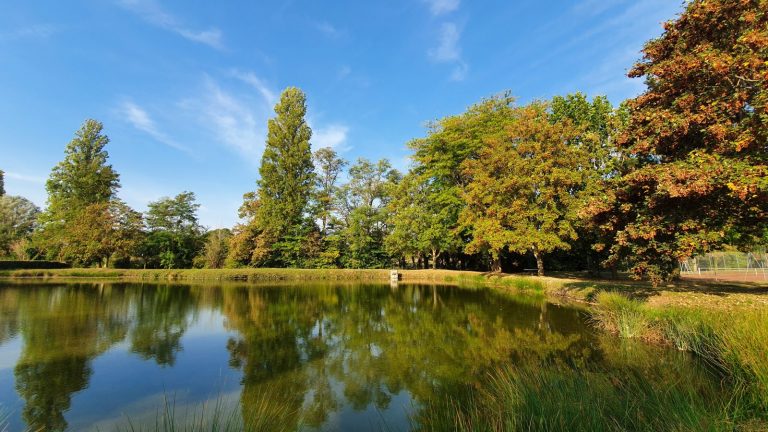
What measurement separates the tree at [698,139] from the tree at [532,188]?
10.7 m

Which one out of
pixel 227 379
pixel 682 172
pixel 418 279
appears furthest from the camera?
pixel 418 279

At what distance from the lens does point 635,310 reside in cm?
1067

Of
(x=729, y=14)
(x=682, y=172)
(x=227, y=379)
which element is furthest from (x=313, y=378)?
(x=729, y=14)

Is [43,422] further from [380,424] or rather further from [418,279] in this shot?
[418,279]

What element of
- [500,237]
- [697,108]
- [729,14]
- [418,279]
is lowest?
[418,279]

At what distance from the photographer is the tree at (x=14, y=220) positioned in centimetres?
4756

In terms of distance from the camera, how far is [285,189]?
144ft

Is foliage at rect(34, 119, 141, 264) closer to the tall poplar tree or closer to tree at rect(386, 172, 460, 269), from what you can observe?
the tall poplar tree

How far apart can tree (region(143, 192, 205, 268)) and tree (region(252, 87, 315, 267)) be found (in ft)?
40.2

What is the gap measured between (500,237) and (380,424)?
21466 mm

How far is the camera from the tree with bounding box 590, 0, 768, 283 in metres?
9.15

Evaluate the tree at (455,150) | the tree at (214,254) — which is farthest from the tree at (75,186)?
the tree at (455,150)

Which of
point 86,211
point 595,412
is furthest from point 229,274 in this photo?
point 595,412

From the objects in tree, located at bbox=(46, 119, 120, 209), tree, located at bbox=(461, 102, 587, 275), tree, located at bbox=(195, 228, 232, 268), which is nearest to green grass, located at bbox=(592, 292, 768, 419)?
tree, located at bbox=(461, 102, 587, 275)
